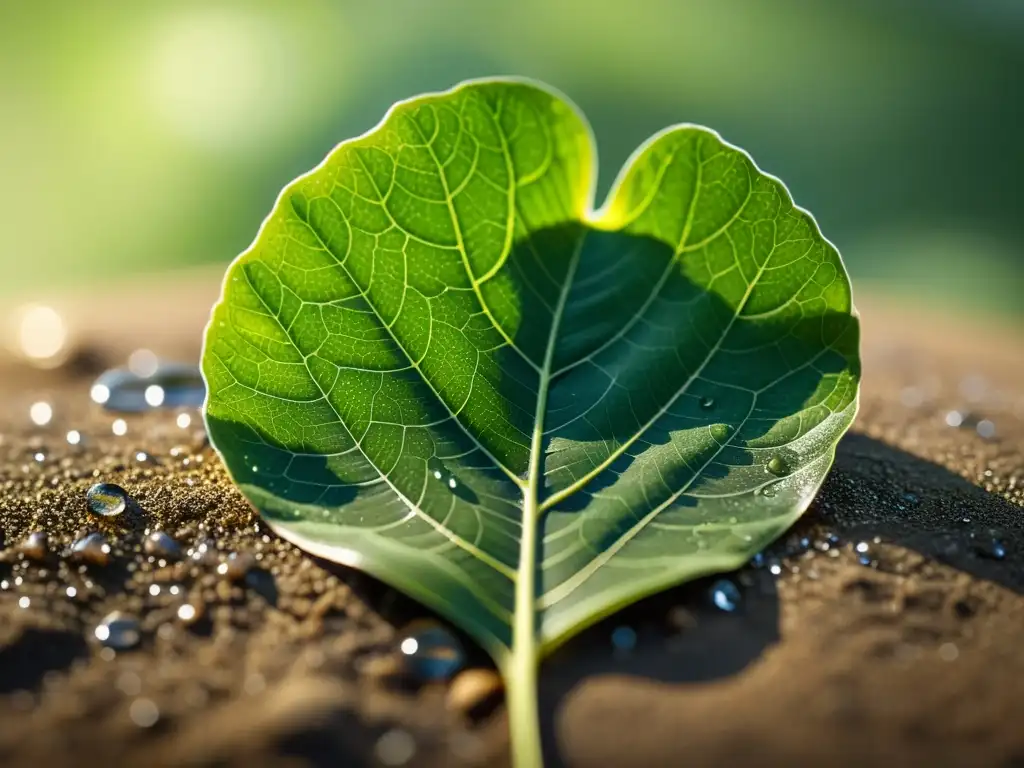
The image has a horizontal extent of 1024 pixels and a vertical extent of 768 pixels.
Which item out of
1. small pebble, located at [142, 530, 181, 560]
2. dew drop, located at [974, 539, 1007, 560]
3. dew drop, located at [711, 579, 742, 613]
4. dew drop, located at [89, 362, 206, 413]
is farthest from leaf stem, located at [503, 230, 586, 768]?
dew drop, located at [89, 362, 206, 413]

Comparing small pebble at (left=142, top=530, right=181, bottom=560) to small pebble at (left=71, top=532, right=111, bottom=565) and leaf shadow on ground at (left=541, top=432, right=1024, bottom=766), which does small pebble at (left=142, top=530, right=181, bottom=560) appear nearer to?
small pebble at (left=71, top=532, right=111, bottom=565)

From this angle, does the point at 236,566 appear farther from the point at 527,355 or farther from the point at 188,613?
the point at 527,355

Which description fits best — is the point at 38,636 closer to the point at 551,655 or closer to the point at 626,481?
the point at 551,655

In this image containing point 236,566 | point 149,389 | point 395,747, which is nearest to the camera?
point 395,747

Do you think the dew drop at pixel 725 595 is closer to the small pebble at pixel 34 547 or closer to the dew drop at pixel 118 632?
the dew drop at pixel 118 632

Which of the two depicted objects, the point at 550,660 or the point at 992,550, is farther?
the point at 992,550


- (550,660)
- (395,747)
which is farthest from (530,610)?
(395,747)
